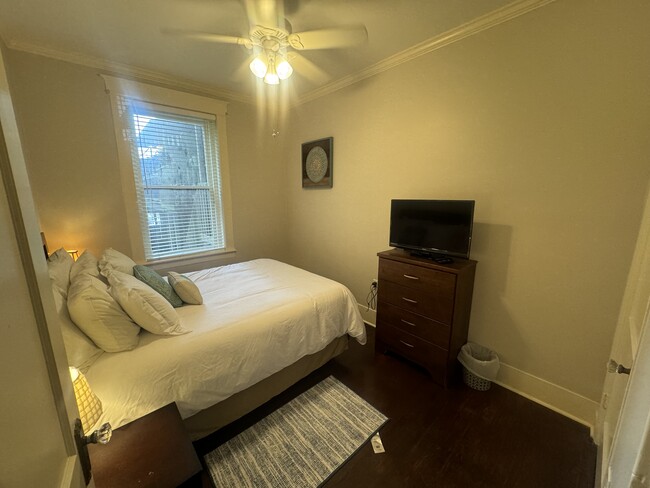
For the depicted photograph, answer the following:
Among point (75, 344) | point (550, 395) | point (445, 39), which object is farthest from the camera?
point (445, 39)

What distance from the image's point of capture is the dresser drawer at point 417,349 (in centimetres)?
204

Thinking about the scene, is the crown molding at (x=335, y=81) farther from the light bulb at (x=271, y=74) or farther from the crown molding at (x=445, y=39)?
the light bulb at (x=271, y=74)

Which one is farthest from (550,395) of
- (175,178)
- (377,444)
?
(175,178)

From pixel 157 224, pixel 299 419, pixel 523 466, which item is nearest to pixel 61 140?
pixel 157 224

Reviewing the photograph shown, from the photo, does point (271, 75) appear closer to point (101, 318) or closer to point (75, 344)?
point (101, 318)

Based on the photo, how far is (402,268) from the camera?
217 centimetres

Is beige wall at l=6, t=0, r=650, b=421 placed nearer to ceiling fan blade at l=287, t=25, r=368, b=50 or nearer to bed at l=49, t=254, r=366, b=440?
ceiling fan blade at l=287, t=25, r=368, b=50

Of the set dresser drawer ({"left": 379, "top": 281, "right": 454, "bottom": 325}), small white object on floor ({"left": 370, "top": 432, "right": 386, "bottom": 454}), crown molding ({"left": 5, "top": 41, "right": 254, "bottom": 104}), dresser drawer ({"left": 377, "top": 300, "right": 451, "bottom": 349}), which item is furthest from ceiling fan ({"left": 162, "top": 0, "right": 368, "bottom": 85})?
small white object on floor ({"left": 370, "top": 432, "right": 386, "bottom": 454})

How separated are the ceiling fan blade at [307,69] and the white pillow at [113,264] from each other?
2118mm

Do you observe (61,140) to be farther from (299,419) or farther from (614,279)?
(614,279)

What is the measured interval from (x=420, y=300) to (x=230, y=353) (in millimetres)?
1410

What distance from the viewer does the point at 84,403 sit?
2.77ft

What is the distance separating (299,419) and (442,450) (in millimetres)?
876

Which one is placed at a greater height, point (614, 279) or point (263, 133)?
point (263, 133)
